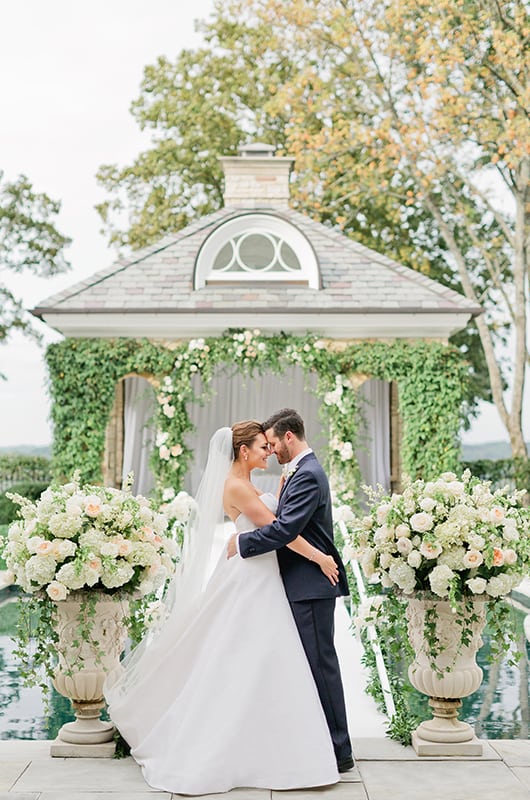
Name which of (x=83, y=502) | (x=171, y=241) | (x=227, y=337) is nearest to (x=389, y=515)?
(x=83, y=502)

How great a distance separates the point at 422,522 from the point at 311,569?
660 mm

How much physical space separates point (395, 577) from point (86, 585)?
5.52 feet

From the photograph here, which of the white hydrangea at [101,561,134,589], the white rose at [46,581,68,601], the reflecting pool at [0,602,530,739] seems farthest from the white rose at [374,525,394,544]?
the reflecting pool at [0,602,530,739]

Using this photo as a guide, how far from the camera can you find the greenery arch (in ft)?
49.1

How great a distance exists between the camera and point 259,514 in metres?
5.39

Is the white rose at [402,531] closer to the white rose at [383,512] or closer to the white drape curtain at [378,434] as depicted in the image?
the white rose at [383,512]

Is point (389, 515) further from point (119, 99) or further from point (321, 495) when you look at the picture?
point (119, 99)

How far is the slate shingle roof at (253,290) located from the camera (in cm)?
1491

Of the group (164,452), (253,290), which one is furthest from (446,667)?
(253,290)

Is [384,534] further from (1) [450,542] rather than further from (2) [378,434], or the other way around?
(2) [378,434]

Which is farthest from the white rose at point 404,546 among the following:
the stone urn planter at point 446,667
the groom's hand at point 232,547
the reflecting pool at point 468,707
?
the reflecting pool at point 468,707

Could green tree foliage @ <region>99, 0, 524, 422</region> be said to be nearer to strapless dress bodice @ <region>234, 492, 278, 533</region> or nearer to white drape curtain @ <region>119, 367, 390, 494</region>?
white drape curtain @ <region>119, 367, 390, 494</region>

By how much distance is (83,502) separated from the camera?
18.0ft

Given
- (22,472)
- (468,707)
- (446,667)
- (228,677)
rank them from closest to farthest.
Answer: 1. (228,677)
2. (446,667)
3. (468,707)
4. (22,472)
